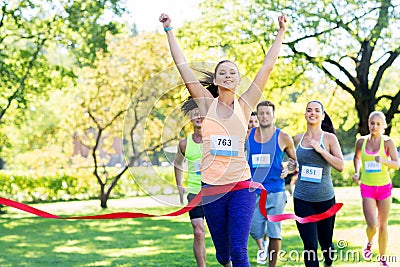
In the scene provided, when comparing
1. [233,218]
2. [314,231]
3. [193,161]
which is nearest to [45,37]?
[193,161]

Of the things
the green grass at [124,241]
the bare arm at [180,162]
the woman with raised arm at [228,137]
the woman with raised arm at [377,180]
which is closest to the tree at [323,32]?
the green grass at [124,241]

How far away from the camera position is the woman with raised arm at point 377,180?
7566 millimetres

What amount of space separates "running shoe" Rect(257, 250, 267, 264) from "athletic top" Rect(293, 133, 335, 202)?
1.54 meters

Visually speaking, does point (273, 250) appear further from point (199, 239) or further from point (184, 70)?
point (184, 70)

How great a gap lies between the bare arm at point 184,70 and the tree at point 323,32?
14394 millimetres

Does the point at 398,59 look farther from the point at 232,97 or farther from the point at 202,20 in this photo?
the point at 232,97

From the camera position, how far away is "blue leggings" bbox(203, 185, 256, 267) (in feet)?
15.4

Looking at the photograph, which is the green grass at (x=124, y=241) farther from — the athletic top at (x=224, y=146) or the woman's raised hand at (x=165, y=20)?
the woman's raised hand at (x=165, y=20)

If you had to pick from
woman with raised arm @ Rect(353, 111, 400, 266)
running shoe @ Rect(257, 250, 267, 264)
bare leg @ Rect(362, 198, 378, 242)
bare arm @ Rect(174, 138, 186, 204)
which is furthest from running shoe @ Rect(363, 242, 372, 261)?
bare arm @ Rect(174, 138, 186, 204)

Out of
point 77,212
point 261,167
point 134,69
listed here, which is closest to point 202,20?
point 134,69

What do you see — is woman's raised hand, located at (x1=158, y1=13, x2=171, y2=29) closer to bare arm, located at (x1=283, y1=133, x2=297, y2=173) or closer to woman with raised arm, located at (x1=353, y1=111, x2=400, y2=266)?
bare arm, located at (x1=283, y1=133, x2=297, y2=173)

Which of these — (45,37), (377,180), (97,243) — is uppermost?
(45,37)

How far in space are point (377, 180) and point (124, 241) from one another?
558cm

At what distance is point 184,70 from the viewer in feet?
15.1
